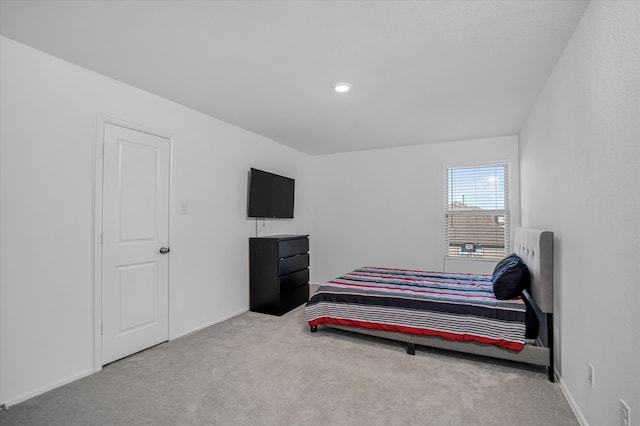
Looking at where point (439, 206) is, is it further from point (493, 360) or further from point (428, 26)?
point (428, 26)

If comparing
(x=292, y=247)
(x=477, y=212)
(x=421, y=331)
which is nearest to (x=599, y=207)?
(x=421, y=331)

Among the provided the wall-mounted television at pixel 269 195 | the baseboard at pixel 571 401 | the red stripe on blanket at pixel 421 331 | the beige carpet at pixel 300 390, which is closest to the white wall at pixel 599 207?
the baseboard at pixel 571 401

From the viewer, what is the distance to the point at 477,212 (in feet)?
15.7

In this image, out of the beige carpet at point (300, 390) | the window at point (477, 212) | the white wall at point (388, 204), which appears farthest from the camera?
the white wall at point (388, 204)

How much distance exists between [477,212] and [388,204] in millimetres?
1340

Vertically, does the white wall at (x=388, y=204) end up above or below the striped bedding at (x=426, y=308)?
above

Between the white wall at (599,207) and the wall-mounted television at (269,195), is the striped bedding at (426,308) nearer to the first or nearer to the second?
the white wall at (599,207)

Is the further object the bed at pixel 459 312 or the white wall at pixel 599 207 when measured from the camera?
the bed at pixel 459 312

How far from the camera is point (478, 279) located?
3.88m

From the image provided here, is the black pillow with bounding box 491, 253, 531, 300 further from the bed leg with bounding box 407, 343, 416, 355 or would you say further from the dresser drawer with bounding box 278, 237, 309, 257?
the dresser drawer with bounding box 278, 237, 309, 257

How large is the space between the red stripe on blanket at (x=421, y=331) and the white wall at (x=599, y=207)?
0.35 metres

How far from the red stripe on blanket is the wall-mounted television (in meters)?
1.72

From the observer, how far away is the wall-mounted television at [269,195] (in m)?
4.29

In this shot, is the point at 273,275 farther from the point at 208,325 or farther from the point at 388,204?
the point at 388,204
